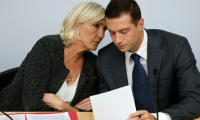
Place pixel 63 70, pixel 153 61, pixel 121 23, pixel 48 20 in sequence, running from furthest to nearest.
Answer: pixel 48 20
pixel 63 70
pixel 153 61
pixel 121 23

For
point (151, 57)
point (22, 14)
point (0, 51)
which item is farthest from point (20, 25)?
point (151, 57)

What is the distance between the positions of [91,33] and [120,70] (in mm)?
327

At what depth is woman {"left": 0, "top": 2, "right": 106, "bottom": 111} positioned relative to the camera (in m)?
1.89

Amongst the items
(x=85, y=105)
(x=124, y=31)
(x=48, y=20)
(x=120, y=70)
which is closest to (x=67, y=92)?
(x=85, y=105)

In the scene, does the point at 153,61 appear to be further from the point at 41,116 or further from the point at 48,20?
the point at 48,20

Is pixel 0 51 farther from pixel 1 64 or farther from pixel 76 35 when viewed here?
pixel 76 35

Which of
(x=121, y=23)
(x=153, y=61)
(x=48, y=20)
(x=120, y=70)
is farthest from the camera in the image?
(x=48, y=20)

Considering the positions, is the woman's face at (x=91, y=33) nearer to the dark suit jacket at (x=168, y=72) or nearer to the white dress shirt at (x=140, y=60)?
the dark suit jacket at (x=168, y=72)

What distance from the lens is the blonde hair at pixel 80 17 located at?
192 cm

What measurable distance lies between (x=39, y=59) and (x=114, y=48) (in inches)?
20.8

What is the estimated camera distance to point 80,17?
6.43ft

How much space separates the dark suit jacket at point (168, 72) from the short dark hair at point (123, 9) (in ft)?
0.71

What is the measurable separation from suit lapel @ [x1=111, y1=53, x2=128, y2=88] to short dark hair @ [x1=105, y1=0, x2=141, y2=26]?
0.99ft

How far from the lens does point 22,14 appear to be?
253 cm
